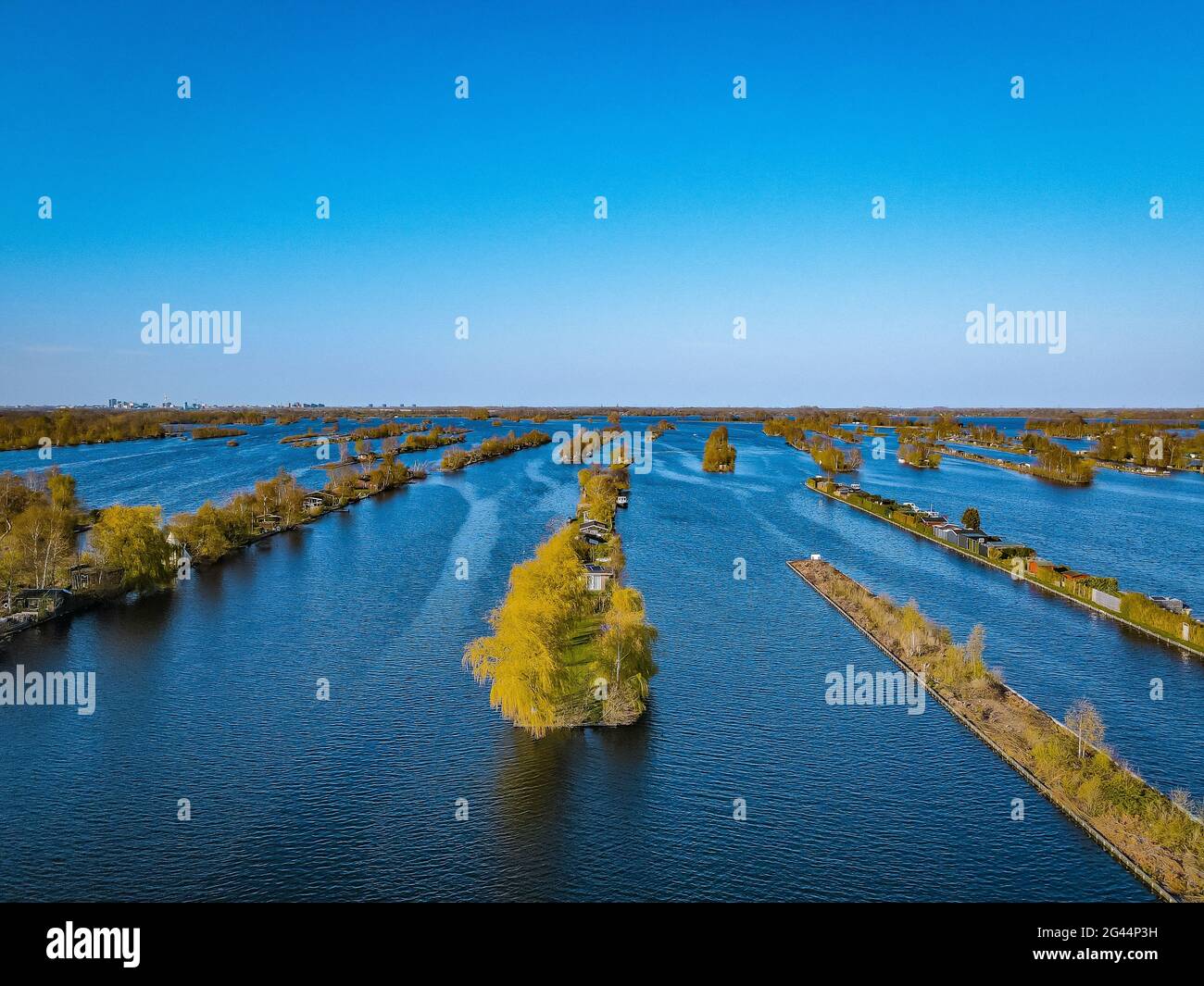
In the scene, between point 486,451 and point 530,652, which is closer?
point 530,652

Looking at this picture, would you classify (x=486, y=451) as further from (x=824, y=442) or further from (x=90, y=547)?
(x=90, y=547)

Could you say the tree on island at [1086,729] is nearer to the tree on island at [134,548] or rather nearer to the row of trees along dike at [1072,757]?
the row of trees along dike at [1072,757]

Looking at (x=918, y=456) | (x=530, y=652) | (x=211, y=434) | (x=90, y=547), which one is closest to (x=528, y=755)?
(x=530, y=652)

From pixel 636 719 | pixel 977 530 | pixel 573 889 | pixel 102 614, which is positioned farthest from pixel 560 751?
pixel 977 530

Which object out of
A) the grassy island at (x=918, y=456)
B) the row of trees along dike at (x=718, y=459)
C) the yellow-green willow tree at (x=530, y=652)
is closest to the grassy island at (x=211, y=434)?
the row of trees along dike at (x=718, y=459)

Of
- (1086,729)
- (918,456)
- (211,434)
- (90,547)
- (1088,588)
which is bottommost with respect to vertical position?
(1086,729)

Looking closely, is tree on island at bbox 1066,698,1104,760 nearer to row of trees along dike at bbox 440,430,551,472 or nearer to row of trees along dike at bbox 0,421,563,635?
row of trees along dike at bbox 0,421,563,635
